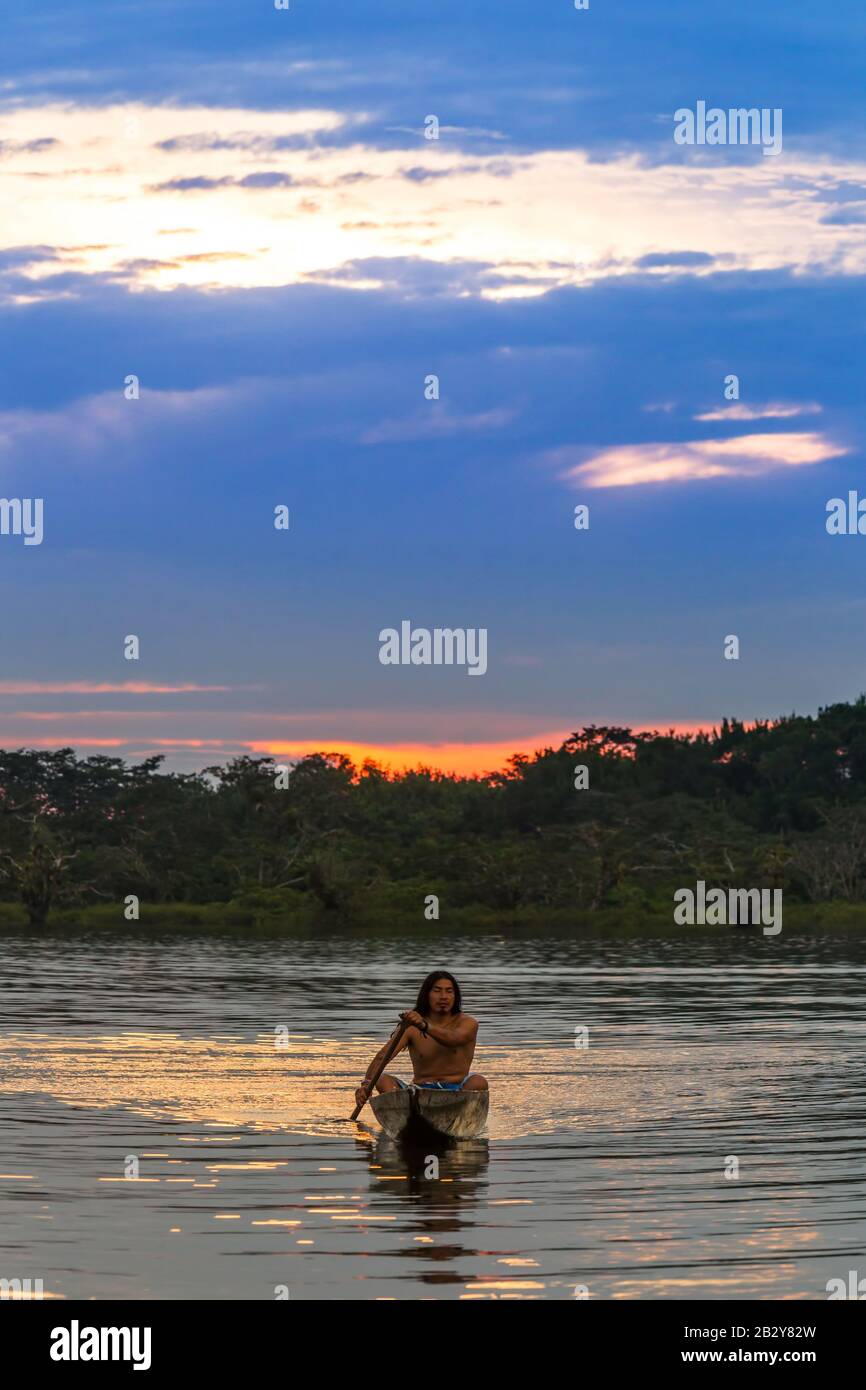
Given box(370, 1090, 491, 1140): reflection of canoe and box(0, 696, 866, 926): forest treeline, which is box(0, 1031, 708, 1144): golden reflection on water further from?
box(0, 696, 866, 926): forest treeline

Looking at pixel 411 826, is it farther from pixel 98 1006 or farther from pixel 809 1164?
pixel 809 1164

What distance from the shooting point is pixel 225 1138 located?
1947 centimetres

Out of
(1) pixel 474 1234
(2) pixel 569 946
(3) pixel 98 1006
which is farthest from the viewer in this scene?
(2) pixel 569 946

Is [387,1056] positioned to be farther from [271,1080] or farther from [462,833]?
[462,833]

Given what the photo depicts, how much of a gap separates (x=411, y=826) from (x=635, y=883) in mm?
14705

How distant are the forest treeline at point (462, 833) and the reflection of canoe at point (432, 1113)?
60486mm

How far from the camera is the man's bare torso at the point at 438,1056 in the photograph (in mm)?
19406

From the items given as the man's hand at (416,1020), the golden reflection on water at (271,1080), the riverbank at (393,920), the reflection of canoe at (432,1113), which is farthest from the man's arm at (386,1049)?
the riverbank at (393,920)

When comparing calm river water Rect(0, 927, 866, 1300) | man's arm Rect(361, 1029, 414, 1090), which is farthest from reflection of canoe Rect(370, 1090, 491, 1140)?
man's arm Rect(361, 1029, 414, 1090)

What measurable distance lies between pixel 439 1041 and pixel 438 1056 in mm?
240

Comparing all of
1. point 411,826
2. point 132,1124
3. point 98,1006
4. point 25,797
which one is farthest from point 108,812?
point 132,1124

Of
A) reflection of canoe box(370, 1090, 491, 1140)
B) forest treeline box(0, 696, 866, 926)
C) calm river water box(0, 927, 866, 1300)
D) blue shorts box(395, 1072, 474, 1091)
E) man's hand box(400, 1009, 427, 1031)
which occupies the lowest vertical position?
calm river water box(0, 927, 866, 1300)

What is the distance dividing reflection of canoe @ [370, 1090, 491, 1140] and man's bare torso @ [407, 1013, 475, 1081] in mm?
524

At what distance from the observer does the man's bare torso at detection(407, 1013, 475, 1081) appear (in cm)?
1941
